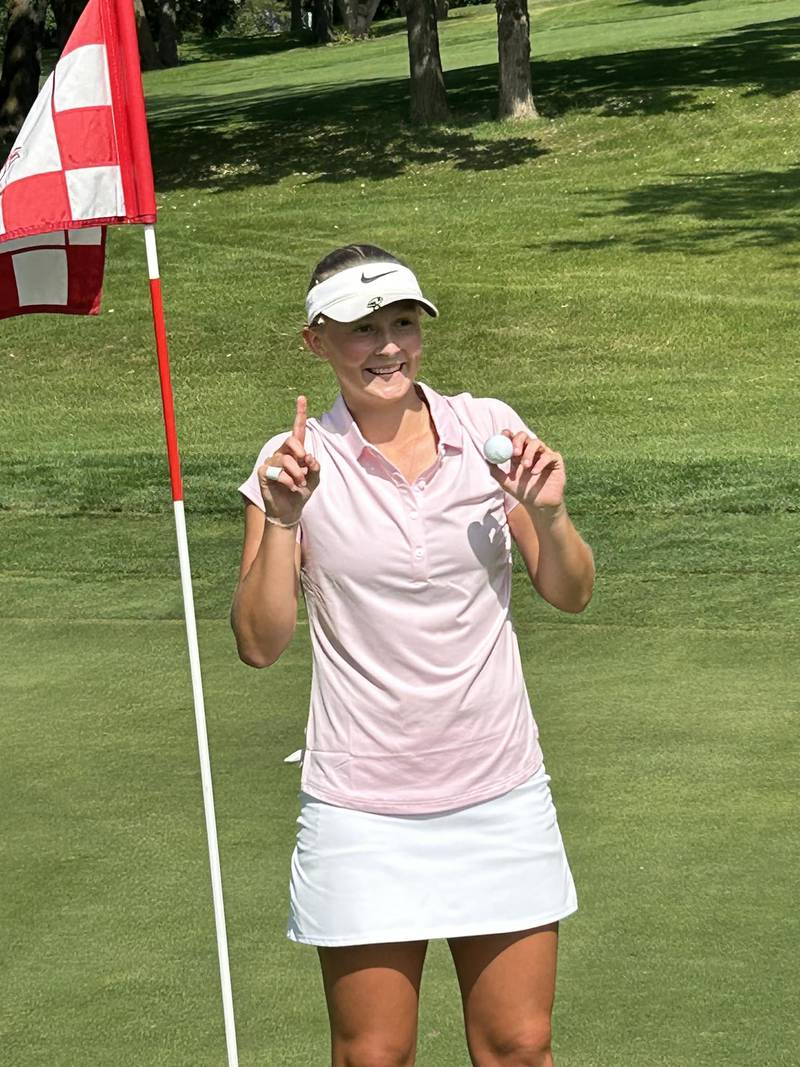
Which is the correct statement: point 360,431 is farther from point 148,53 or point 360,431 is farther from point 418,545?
point 148,53

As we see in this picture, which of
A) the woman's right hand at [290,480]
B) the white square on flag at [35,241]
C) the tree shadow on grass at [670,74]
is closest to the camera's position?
the woman's right hand at [290,480]

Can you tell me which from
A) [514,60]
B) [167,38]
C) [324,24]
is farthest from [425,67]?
[324,24]

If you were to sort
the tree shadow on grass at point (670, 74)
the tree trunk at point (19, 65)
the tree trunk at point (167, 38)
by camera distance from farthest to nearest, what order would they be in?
the tree trunk at point (167, 38) → the tree shadow on grass at point (670, 74) → the tree trunk at point (19, 65)

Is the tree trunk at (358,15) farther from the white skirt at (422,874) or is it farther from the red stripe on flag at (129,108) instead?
the white skirt at (422,874)

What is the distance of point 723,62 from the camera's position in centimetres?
2880

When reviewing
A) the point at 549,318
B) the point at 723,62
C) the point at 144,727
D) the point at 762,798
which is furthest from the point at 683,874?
the point at 723,62

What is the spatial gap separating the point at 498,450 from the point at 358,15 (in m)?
51.9

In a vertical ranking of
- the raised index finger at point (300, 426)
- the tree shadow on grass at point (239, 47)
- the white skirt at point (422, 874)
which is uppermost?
the raised index finger at point (300, 426)

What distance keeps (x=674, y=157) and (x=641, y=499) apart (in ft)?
47.5

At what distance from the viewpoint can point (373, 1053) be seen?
325cm

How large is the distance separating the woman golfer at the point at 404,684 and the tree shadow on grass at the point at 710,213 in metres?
16.7

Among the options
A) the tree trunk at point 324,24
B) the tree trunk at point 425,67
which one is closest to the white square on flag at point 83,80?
the tree trunk at point 425,67

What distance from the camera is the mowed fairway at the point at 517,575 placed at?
432 cm

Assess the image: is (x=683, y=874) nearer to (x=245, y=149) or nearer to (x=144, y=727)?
(x=144, y=727)
